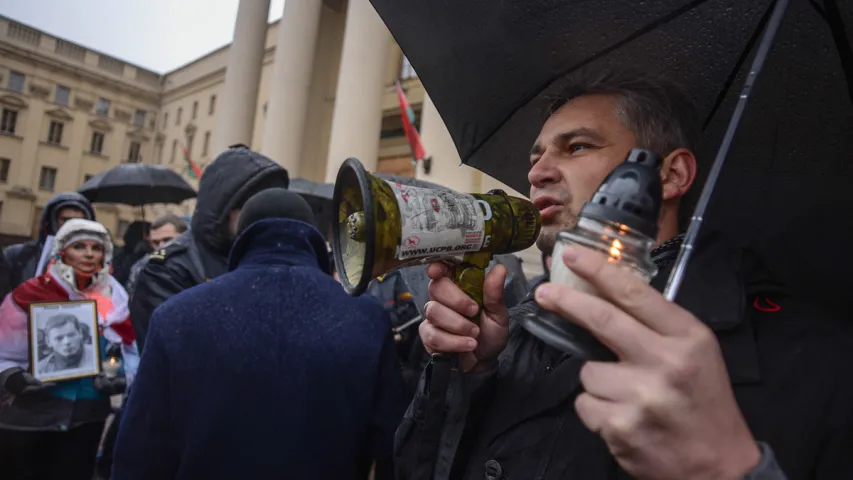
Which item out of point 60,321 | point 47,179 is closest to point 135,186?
point 60,321

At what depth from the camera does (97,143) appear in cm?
3900

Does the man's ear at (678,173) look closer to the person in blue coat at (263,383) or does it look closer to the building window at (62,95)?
the person in blue coat at (263,383)

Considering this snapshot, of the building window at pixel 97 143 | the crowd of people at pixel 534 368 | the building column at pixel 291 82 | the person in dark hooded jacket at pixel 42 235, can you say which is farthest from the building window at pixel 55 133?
the crowd of people at pixel 534 368

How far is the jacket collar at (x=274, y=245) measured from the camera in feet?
6.53

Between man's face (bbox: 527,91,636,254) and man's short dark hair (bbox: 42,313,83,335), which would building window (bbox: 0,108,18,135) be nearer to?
man's short dark hair (bbox: 42,313,83,335)

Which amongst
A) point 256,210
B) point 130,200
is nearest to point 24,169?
point 130,200

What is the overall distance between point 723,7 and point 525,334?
105cm

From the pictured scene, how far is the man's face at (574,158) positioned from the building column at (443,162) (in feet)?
19.4

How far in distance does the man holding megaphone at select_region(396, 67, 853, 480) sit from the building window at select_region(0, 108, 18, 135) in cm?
4574

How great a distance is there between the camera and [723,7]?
1.26 m

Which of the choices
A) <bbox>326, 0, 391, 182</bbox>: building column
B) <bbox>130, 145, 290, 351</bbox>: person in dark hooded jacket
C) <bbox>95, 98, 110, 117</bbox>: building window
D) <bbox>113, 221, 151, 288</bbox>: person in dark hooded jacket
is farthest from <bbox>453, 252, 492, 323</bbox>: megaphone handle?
<bbox>95, 98, 110, 117</bbox>: building window

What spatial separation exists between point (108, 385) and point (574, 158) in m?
3.31

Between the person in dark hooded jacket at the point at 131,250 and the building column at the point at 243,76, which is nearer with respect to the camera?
the person in dark hooded jacket at the point at 131,250

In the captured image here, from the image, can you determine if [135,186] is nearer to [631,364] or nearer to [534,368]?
[534,368]
